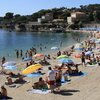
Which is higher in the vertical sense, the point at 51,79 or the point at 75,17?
the point at 75,17

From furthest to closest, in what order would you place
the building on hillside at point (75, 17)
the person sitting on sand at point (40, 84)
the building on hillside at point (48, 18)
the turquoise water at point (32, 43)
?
1. the building on hillside at point (48, 18)
2. the building on hillside at point (75, 17)
3. the turquoise water at point (32, 43)
4. the person sitting on sand at point (40, 84)

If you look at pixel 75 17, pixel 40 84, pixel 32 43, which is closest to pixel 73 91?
pixel 40 84

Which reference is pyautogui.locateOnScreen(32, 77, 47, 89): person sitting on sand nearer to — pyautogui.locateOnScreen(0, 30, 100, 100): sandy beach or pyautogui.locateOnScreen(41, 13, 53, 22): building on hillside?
pyautogui.locateOnScreen(0, 30, 100, 100): sandy beach

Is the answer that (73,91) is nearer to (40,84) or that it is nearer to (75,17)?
(40,84)

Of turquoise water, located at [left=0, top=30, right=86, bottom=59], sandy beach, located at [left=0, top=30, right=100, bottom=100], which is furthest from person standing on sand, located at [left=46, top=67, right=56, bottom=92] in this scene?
turquoise water, located at [left=0, top=30, right=86, bottom=59]

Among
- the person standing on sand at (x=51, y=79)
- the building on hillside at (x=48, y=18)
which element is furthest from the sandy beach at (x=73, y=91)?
the building on hillside at (x=48, y=18)

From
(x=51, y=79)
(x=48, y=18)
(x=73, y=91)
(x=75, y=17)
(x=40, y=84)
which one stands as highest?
(x=48, y=18)

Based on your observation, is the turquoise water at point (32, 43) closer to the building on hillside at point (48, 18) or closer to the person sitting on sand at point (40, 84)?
the person sitting on sand at point (40, 84)

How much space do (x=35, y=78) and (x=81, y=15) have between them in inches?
5671

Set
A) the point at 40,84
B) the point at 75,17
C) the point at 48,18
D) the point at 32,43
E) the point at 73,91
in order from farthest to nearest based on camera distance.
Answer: the point at 48,18
the point at 75,17
the point at 32,43
the point at 40,84
the point at 73,91

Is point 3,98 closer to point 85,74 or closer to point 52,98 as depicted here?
point 52,98

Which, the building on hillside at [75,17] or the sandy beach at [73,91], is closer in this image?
the sandy beach at [73,91]

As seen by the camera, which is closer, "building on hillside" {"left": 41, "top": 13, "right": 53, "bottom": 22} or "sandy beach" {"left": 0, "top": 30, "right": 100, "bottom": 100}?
"sandy beach" {"left": 0, "top": 30, "right": 100, "bottom": 100}

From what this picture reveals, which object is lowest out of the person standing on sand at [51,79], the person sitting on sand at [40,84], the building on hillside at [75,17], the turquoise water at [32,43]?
the turquoise water at [32,43]
